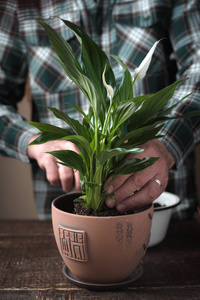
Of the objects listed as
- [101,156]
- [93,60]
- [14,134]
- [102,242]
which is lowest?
[14,134]

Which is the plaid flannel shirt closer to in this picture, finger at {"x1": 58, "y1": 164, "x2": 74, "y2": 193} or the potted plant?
finger at {"x1": 58, "y1": 164, "x2": 74, "y2": 193}

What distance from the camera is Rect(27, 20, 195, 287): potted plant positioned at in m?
0.50

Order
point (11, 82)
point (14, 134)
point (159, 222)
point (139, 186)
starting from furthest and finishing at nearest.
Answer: point (11, 82) → point (14, 134) → point (159, 222) → point (139, 186)

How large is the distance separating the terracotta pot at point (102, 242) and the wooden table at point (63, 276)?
0.03 meters

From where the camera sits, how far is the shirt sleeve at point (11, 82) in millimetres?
1031

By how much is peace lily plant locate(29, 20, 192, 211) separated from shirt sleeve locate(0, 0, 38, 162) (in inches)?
18.8

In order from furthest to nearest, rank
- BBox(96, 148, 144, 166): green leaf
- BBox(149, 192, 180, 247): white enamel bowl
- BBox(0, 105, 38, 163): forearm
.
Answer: BBox(0, 105, 38, 163): forearm, BBox(149, 192, 180, 247): white enamel bowl, BBox(96, 148, 144, 166): green leaf

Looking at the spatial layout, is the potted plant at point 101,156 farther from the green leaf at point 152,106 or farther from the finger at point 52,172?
the finger at point 52,172

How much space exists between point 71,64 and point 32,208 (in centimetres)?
162

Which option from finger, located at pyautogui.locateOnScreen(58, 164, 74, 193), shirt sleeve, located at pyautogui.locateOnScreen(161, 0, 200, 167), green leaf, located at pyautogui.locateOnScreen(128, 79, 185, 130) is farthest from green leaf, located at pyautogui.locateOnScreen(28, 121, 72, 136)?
shirt sleeve, located at pyautogui.locateOnScreen(161, 0, 200, 167)

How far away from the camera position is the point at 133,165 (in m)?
0.53

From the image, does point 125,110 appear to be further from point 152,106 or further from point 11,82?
point 11,82

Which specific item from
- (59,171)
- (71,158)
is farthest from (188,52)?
(71,158)

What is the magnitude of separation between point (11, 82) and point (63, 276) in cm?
78
